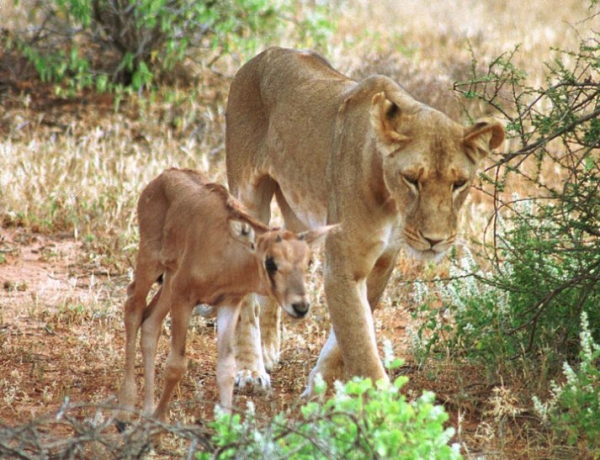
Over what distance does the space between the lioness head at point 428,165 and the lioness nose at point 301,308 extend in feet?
2.93

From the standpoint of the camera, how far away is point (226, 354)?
17.7 ft

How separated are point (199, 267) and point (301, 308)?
858mm

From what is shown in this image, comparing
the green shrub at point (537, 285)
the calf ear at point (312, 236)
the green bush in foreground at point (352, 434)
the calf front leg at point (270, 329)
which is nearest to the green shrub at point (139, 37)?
the calf front leg at point (270, 329)

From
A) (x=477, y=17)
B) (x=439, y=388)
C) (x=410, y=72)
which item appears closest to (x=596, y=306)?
(x=439, y=388)

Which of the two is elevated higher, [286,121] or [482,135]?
[286,121]

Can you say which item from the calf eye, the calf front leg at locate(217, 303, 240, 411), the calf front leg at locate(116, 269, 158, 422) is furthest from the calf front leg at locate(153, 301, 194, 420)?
the calf eye

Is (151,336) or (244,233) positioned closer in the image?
(244,233)

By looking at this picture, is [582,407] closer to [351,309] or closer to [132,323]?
[351,309]

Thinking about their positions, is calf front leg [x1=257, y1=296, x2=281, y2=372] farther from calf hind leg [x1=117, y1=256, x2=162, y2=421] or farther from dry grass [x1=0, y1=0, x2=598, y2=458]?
calf hind leg [x1=117, y1=256, x2=162, y2=421]

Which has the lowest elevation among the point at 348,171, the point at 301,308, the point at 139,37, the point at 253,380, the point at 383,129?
the point at 301,308

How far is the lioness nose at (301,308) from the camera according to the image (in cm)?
450

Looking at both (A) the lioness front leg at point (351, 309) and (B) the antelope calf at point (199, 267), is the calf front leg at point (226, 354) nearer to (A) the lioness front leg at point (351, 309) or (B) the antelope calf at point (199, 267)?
(B) the antelope calf at point (199, 267)

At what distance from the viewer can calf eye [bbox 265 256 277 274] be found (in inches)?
185

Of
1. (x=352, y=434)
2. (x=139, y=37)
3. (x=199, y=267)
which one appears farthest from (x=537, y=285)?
(x=139, y=37)
